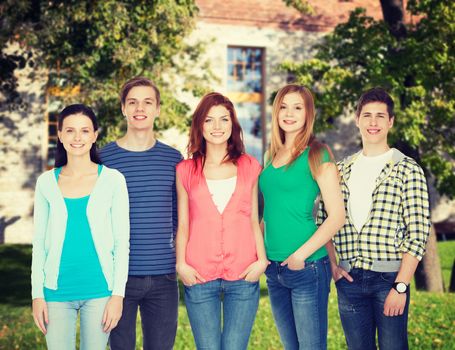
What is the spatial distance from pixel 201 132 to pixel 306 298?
127cm

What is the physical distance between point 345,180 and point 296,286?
80 cm

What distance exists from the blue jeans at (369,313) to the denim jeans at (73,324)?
1.55 meters

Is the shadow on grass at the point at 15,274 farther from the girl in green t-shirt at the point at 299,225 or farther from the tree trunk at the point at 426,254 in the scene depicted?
the girl in green t-shirt at the point at 299,225

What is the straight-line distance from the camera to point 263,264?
12.2ft

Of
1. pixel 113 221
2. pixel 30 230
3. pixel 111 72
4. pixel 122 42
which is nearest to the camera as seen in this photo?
pixel 113 221

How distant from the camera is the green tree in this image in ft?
37.5

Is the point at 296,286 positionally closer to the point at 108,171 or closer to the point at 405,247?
the point at 405,247

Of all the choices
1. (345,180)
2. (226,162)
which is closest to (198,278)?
(226,162)

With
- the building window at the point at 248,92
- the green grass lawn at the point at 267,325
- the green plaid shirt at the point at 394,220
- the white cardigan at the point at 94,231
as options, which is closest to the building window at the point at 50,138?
the building window at the point at 248,92

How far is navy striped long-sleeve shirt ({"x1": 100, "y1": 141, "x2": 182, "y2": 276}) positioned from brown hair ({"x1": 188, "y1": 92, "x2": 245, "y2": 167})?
0.26 m

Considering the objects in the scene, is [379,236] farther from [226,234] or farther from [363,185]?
[226,234]

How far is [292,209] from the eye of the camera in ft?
12.4

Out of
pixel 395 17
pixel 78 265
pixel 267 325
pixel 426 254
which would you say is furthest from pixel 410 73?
pixel 78 265

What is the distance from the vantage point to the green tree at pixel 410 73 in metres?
11.4
